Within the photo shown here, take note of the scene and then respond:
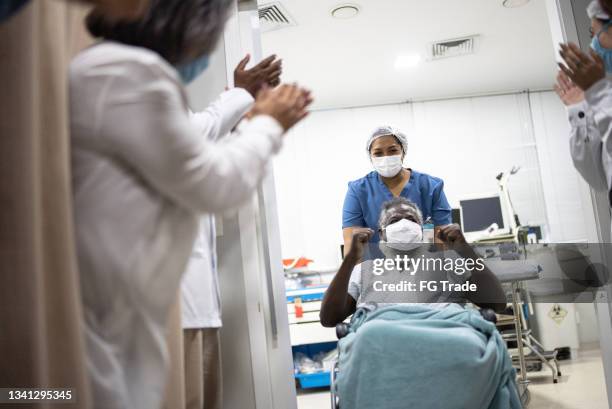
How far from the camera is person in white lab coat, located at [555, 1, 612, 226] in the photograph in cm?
115

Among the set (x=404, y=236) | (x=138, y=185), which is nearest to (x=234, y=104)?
(x=138, y=185)

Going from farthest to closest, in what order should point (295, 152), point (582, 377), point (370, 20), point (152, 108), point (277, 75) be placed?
1. point (295, 152)
2. point (370, 20)
3. point (582, 377)
4. point (277, 75)
5. point (152, 108)

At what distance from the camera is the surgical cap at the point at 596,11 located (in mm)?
1185

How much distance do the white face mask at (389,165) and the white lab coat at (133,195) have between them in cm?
137

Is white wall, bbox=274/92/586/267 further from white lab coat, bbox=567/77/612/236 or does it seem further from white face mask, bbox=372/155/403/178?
white lab coat, bbox=567/77/612/236

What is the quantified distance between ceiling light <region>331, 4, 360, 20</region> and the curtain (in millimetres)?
2745

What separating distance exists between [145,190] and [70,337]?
0.77ft

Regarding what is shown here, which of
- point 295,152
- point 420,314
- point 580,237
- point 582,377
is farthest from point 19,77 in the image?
point 295,152

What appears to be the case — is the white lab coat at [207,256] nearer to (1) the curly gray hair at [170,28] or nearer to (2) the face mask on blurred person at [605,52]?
(1) the curly gray hair at [170,28]

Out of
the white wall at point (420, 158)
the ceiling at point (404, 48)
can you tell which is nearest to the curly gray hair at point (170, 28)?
the ceiling at point (404, 48)

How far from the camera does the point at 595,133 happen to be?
3.83 ft

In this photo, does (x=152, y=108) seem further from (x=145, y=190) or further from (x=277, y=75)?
(x=277, y=75)

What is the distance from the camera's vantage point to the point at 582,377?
290 cm

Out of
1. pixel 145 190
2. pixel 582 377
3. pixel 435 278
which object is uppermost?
pixel 145 190
